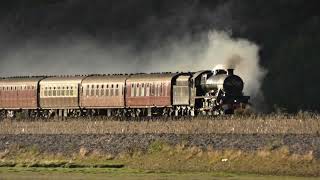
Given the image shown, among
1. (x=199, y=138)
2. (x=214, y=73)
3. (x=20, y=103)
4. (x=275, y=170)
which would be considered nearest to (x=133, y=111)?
(x=214, y=73)

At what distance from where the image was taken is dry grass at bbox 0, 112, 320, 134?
41.7m

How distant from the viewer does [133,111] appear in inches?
2363

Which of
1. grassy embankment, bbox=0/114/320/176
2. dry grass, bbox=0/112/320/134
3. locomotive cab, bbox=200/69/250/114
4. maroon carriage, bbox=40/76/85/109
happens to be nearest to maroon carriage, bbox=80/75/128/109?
maroon carriage, bbox=40/76/85/109

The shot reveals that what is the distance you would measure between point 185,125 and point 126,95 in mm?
14901

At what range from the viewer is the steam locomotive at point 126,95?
55909 mm

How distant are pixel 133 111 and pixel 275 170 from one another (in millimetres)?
24375

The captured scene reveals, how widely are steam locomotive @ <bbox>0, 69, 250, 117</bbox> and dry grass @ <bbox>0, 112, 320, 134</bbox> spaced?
4.45m

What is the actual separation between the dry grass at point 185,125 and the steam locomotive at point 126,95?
4445mm

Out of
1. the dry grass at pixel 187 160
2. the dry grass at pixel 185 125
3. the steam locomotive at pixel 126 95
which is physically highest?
the steam locomotive at pixel 126 95

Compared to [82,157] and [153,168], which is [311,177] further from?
[82,157]

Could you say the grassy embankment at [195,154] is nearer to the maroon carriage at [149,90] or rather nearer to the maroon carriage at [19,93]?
the maroon carriage at [149,90]

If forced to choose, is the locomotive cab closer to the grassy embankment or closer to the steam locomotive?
the steam locomotive

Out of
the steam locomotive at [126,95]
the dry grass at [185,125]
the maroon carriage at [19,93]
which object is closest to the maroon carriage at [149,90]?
the steam locomotive at [126,95]

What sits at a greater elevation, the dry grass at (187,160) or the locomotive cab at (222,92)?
the locomotive cab at (222,92)
